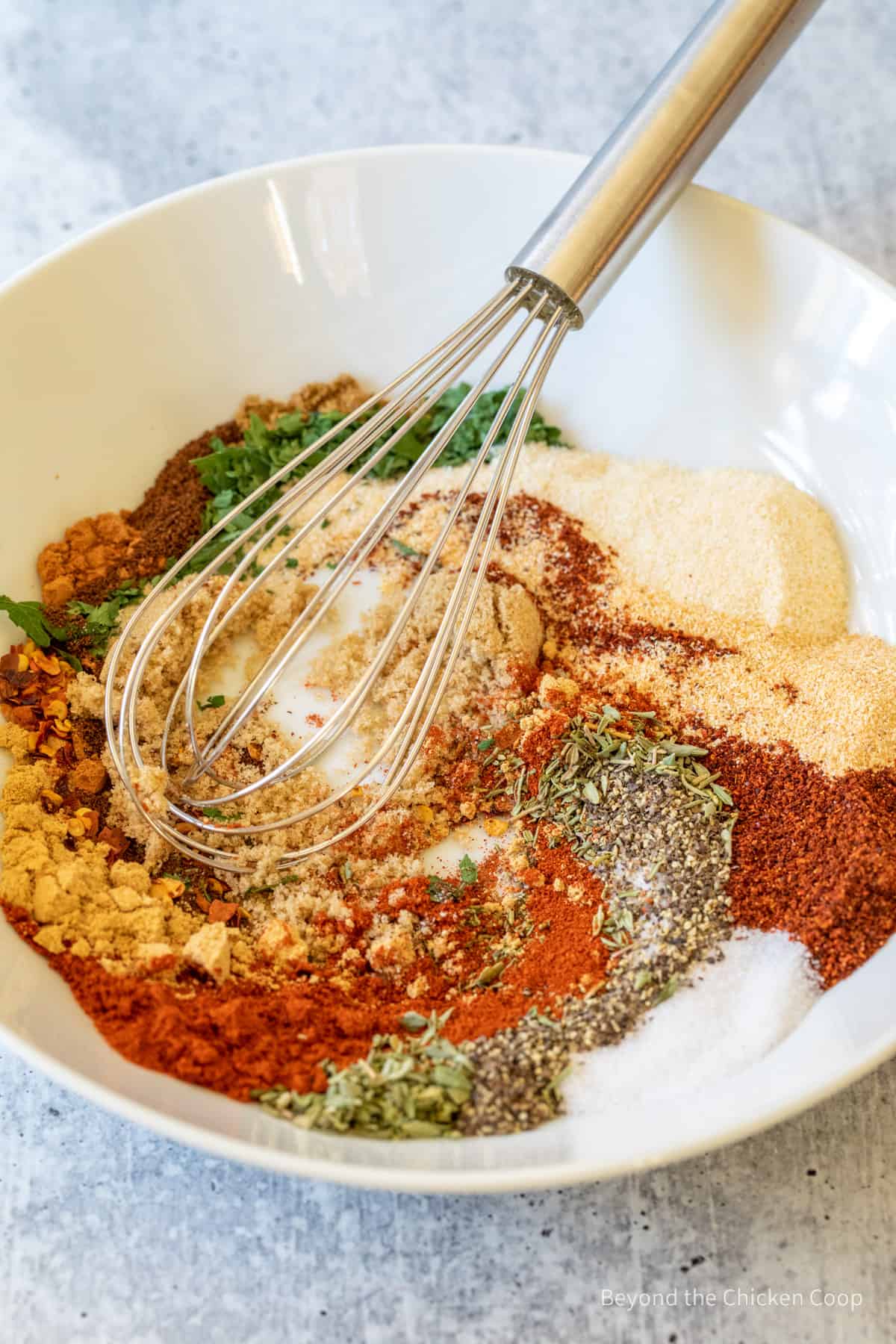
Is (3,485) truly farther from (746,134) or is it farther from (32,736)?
(746,134)

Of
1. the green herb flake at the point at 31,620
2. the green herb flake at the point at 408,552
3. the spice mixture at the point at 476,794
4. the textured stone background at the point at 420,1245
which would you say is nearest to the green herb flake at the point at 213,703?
the spice mixture at the point at 476,794

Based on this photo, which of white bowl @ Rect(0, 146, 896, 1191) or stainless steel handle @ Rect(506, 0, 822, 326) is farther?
white bowl @ Rect(0, 146, 896, 1191)

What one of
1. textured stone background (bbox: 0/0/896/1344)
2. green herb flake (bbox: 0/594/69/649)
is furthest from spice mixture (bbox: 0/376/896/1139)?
Answer: textured stone background (bbox: 0/0/896/1344)

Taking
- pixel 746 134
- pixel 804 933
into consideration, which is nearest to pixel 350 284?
pixel 746 134

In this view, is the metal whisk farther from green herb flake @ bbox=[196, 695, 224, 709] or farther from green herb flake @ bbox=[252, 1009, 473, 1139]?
green herb flake @ bbox=[252, 1009, 473, 1139]

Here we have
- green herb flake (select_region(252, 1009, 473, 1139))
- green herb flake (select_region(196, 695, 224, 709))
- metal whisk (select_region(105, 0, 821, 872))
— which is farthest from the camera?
green herb flake (select_region(196, 695, 224, 709))

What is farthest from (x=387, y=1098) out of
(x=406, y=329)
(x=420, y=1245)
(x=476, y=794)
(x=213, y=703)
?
(x=406, y=329)

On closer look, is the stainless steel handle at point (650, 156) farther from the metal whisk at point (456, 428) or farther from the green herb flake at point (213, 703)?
the green herb flake at point (213, 703)

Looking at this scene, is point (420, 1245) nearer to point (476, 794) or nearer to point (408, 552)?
point (476, 794)
